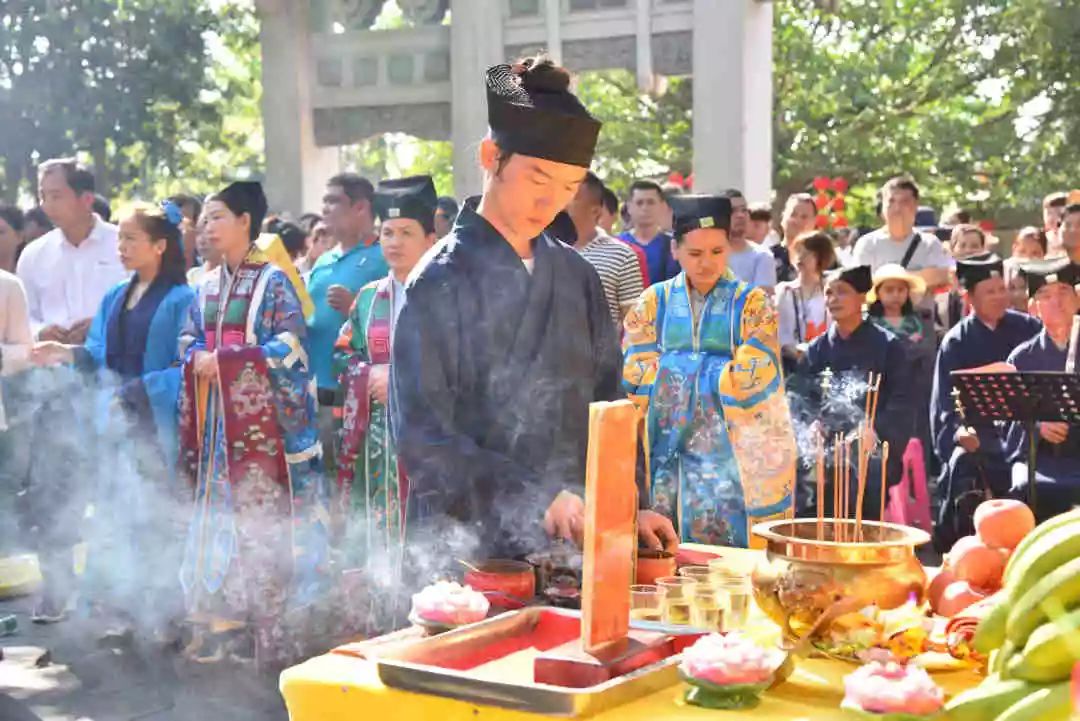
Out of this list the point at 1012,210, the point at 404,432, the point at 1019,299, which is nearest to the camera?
the point at 404,432

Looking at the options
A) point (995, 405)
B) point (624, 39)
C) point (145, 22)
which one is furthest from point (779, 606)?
point (145, 22)

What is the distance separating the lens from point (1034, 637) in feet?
5.57

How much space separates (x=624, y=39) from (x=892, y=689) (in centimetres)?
982

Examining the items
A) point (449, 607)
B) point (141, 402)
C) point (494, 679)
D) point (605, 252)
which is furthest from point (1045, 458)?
point (494, 679)

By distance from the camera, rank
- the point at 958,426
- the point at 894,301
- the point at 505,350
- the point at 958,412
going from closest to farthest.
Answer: the point at 505,350
the point at 958,412
the point at 958,426
the point at 894,301

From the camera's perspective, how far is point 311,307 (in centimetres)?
659

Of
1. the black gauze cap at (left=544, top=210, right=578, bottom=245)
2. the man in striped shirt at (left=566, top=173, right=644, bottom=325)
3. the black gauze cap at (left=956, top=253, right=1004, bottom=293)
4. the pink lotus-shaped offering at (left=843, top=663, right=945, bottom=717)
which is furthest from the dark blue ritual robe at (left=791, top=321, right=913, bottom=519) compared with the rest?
the pink lotus-shaped offering at (left=843, top=663, right=945, bottom=717)

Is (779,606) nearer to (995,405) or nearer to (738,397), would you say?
(738,397)

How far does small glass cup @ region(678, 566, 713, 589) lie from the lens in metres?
2.39

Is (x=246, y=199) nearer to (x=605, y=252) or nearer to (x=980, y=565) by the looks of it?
(x=605, y=252)

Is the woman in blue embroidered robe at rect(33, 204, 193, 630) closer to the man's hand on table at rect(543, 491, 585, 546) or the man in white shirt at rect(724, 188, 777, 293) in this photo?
the man in white shirt at rect(724, 188, 777, 293)

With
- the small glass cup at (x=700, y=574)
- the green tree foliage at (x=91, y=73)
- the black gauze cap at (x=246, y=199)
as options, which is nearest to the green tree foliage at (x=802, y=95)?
the green tree foliage at (x=91, y=73)

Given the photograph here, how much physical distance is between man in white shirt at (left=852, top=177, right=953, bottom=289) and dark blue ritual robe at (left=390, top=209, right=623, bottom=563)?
5832 mm

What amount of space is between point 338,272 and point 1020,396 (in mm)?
3068
